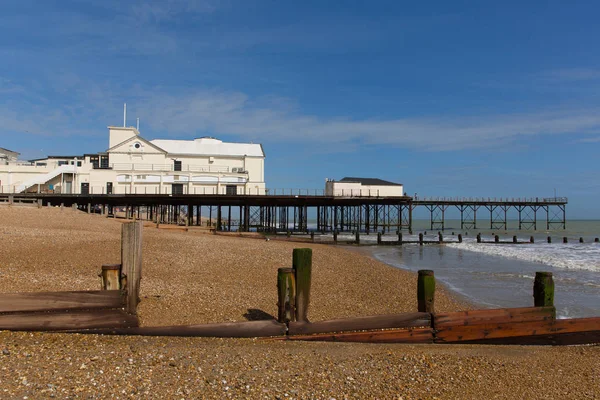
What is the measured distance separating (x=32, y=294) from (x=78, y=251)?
8058 mm

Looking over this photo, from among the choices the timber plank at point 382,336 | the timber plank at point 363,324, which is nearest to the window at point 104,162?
the timber plank at point 363,324

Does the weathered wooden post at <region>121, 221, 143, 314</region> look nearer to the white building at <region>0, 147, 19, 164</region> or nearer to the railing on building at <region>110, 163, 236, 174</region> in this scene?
the railing on building at <region>110, 163, 236, 174</region>

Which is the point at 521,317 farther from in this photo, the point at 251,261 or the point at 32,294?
the point at 251,261

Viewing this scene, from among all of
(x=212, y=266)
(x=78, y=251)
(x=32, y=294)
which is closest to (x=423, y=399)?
(x=32, y=294)

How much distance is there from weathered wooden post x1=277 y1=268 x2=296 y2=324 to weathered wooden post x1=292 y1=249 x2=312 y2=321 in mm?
76

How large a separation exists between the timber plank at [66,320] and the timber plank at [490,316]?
4807 millimetres

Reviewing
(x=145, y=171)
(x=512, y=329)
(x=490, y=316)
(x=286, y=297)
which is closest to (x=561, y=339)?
(x=512, y=329)

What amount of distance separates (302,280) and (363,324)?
1184 mm

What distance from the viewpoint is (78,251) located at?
13.4m

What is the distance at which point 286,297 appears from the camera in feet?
23.4

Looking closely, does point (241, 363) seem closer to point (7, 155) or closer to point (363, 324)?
point (363, 324)

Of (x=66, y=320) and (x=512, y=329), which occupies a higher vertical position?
(x=66, y=320)

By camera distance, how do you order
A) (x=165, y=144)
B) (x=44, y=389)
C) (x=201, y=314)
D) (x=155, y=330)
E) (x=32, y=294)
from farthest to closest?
(x=165, y=144) < (x=201, y=314) < (x=155, y=330) < (x=32, y=294) < (x=44, y=389)

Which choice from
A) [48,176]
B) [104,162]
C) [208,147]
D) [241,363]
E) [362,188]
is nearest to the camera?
[241,363]
